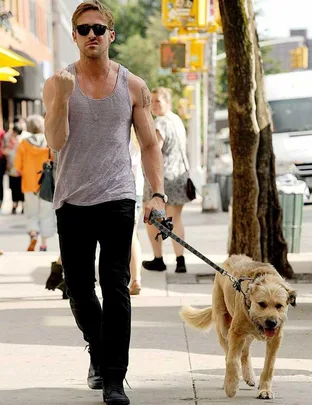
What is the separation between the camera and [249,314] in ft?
18.2

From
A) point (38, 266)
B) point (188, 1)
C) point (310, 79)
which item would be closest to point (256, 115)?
point (38, 266)

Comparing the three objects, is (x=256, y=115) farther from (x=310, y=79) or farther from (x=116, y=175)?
(x=310, y=79)

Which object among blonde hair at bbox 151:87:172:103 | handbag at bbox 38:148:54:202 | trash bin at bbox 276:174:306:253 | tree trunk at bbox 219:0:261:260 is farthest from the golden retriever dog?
trash bin at bbox 276:174:306:253

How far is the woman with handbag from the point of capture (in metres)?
13.6

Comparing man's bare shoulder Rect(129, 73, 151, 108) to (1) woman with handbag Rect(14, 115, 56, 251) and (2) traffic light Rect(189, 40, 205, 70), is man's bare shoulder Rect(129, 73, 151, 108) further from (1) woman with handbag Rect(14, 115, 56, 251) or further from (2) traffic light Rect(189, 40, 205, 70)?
(2) traffic light Rect(189, 40, 205, 70)

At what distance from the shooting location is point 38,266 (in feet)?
39.3

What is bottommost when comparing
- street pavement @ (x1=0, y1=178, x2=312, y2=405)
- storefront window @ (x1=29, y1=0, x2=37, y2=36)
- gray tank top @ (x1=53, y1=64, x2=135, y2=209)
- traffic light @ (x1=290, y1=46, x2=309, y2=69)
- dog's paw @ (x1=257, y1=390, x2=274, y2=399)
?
street pavement @ (x1=0, y1=178, x2=312, y2=405)

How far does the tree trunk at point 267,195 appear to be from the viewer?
1082 cm

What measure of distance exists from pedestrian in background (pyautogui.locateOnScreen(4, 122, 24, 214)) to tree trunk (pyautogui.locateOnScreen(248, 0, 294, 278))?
9.47 m

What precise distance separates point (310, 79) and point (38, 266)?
1372cm

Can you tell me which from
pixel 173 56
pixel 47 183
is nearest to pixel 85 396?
pixel 47 183

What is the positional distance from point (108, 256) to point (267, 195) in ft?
17.9

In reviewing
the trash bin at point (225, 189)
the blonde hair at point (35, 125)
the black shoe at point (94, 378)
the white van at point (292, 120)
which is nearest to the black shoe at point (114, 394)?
the black shoe at point (94, 378)

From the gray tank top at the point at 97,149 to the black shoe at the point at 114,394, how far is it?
92 centimetres
